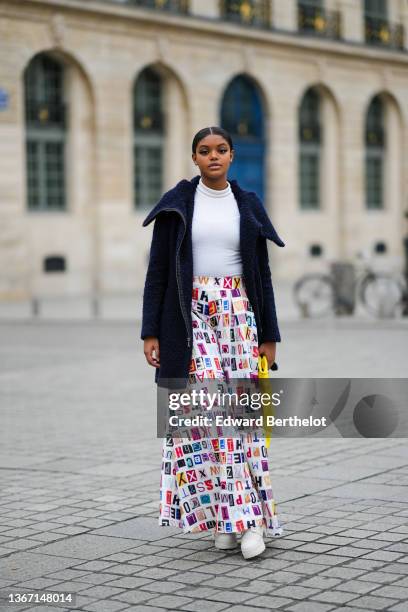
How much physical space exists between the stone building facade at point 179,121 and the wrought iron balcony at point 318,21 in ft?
0.16

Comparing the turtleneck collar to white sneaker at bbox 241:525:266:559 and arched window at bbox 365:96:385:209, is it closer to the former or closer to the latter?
white sneaker at bbox 241:525:266:559

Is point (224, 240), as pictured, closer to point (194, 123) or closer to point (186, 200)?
point (186, 200)

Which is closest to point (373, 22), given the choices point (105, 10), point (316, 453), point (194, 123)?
point (194, 123)

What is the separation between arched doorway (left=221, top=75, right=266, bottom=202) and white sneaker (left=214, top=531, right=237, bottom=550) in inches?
1110

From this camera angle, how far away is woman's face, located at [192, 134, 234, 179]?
5898mm

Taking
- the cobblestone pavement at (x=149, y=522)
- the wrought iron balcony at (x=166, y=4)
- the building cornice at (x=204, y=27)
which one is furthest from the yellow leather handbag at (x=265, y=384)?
the wrought iron balcony at (x=166, y=4)

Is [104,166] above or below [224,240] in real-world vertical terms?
above

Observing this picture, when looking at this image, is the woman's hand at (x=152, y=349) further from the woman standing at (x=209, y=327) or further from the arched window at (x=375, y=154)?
the arched window at (x=375, y=154)

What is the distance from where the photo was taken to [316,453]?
27.8ft

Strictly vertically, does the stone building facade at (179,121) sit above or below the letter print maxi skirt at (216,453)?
above

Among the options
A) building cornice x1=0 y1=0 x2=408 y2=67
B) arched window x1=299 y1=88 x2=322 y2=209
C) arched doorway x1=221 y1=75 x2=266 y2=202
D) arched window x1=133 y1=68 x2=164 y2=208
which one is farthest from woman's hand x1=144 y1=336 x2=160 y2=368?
arched window x1=299 y1=88 x2=322 y2=209

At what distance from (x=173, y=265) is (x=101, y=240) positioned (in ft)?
80.9

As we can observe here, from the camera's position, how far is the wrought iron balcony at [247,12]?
3341cm

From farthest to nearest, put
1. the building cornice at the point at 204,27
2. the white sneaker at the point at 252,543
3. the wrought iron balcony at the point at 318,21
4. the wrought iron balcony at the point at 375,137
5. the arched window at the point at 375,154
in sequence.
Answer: the arched window at the point at 375,154
the wrought iron balcony at the point at 375,137
the wrought iron balcony at the point at 318,21
the building cornice at the point at 204,27
the white sneaker at the point at 252,543
